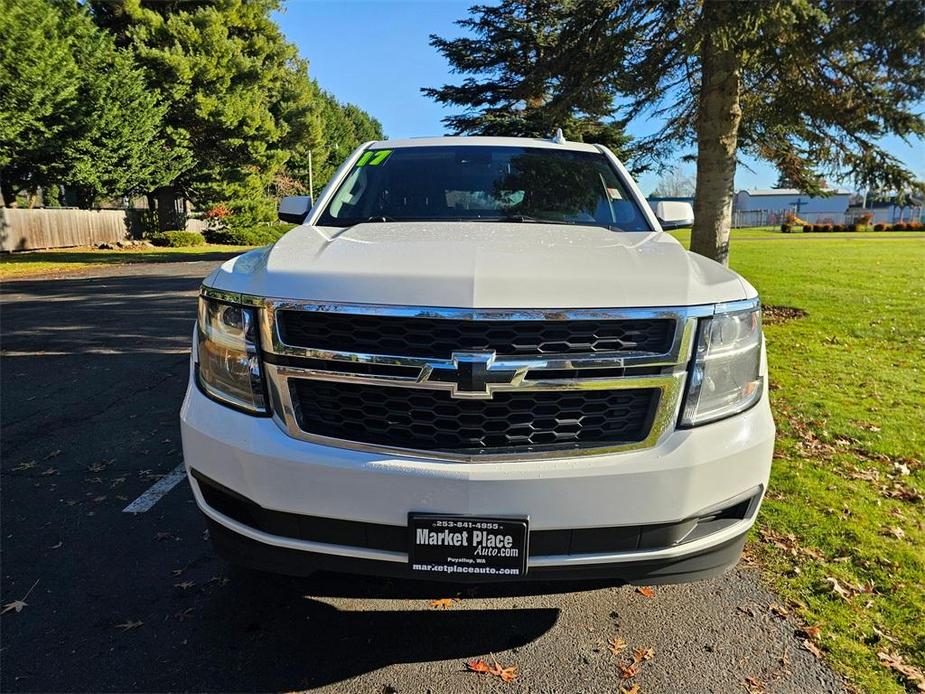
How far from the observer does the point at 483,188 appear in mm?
3492

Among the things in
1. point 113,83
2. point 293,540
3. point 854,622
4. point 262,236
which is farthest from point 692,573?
point 262,236

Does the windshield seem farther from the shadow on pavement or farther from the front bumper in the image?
the shadow on pavement

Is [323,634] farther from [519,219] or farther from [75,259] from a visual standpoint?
[75,259]

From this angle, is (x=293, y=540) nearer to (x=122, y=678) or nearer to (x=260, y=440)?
(x=260, y=440)

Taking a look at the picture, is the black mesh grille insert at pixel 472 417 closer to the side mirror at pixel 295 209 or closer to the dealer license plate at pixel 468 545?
the dealer license plate at pixel 468 545

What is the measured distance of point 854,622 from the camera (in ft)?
8.43

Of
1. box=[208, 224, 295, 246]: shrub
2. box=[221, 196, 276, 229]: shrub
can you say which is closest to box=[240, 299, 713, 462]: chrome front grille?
box=[208, 224, 295, 246]: shrub

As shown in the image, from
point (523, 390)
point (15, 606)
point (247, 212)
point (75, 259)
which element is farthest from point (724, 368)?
point (247, 212)

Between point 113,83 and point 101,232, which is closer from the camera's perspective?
point 113,83

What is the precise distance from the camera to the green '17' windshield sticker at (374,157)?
3.74m

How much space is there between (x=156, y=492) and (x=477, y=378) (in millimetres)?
2699

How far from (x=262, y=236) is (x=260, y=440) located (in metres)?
36.0

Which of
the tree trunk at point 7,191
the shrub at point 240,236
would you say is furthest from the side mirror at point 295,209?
the shrub at point 240,236

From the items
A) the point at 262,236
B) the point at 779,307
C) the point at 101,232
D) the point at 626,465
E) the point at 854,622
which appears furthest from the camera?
the point at 262,236
